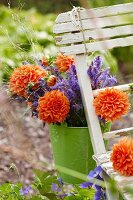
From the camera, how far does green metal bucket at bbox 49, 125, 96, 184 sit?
240cm

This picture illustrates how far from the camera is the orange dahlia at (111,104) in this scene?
85.7 inches

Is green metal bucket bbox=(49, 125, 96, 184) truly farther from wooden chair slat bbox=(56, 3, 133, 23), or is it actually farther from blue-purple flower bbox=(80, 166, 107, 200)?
wooden chair slat bbox=(56, 3, 133, 23)

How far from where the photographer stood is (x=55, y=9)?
8.07m

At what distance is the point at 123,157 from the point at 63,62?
68 cm

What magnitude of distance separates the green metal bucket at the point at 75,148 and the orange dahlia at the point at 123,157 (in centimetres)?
44

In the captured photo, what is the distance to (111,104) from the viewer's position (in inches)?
85.7

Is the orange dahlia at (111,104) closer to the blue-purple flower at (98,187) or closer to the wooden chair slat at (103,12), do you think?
the blue-purple flower at (98,187)

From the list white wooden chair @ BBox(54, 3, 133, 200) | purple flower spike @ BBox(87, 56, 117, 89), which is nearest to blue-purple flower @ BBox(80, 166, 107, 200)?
white wooden chair @ BBox(54, 3, 133, 200)

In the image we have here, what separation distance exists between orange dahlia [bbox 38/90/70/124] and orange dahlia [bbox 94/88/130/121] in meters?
0.16

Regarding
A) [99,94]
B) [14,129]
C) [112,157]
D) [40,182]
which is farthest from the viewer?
[40,182]

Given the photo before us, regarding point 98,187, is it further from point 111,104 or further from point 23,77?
point 23,77

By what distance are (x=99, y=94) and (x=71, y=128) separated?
0.26 metres

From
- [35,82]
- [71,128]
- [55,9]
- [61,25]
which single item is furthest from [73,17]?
[55,9]

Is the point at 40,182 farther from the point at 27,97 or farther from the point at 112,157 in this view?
the point at 112,157
